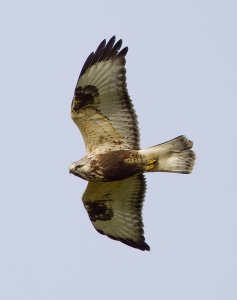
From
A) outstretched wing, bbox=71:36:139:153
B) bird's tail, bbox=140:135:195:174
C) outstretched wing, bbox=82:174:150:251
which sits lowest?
outstretched wing, bbox=82:174:150:251

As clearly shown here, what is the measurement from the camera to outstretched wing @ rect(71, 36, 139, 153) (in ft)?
42.8

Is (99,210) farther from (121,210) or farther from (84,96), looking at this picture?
(84,96)

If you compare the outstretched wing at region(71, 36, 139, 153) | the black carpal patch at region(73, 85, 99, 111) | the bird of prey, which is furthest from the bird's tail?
the black carpal patch at region(73, 85, 99, 111)

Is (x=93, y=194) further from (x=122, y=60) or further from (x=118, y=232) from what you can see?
(x=122, y=60)

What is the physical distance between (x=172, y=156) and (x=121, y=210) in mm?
1285

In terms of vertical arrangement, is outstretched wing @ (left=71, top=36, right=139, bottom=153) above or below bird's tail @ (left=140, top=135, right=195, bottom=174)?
above

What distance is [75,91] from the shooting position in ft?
42.8

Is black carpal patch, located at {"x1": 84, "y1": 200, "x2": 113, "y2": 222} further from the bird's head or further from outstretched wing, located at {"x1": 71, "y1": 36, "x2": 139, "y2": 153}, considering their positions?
outstretched wing, located at {"x1": 71, "y1": 36, "x2": 139, "y2": 153}

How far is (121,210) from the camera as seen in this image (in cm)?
1396

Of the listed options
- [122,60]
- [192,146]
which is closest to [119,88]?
[122,60]

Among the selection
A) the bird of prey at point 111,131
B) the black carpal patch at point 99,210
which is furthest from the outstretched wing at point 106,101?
the black carpal patch at point 99,210

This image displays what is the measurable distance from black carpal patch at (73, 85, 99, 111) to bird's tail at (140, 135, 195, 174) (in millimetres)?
970

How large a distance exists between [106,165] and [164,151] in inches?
31.1

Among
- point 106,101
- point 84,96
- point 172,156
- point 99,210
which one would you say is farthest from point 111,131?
Answer: point 99,210
